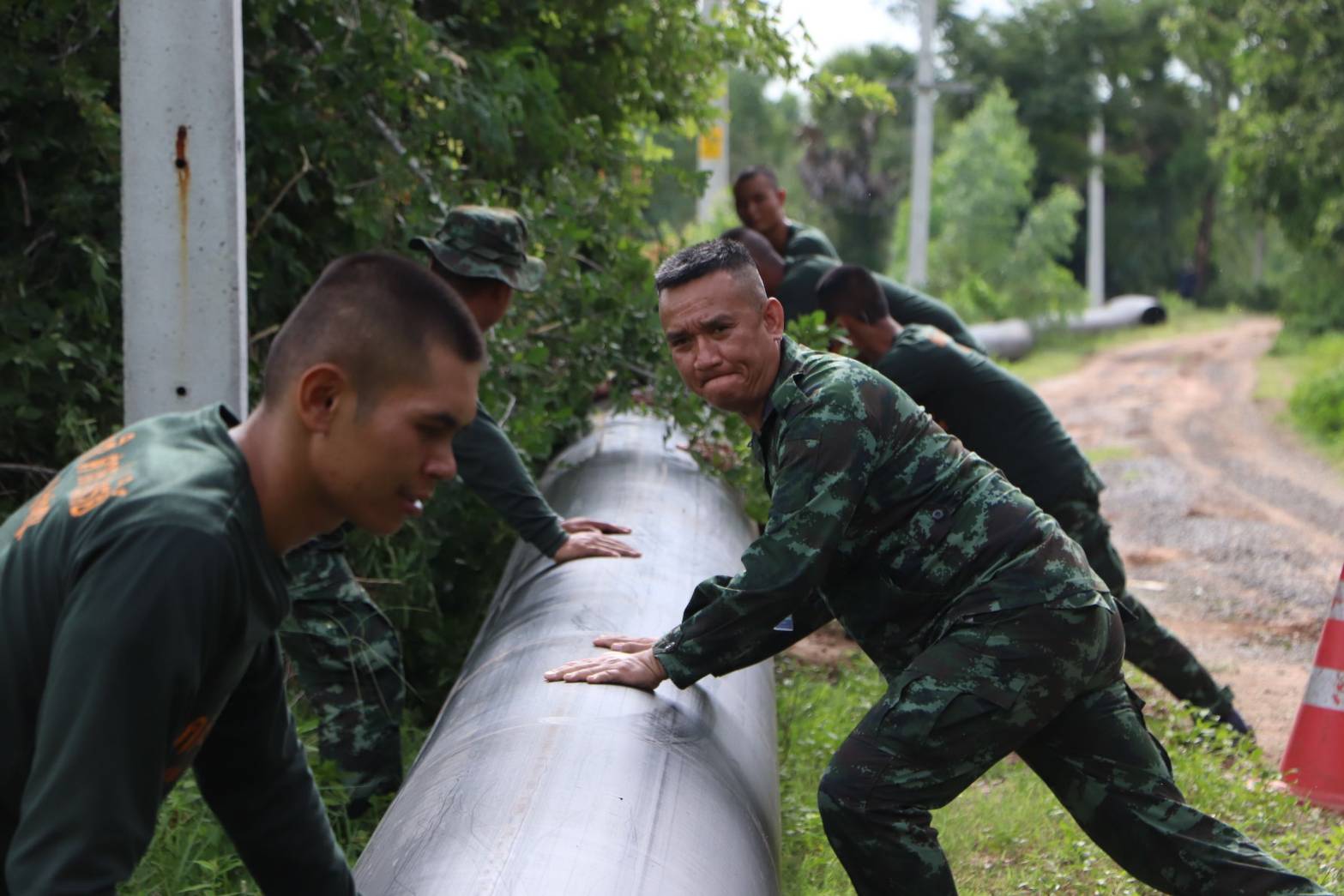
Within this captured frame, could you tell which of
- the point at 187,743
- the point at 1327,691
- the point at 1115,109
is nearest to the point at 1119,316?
the point at 1115,109

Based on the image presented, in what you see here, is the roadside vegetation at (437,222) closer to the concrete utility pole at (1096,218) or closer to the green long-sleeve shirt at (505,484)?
the green long-sleeve shirt at (505,484)

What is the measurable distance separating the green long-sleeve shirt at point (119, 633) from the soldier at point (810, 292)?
16.1 feet

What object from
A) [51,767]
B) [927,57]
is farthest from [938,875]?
[927,57]

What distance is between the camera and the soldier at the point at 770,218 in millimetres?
7664

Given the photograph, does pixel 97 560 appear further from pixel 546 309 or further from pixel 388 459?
pixel 546 309

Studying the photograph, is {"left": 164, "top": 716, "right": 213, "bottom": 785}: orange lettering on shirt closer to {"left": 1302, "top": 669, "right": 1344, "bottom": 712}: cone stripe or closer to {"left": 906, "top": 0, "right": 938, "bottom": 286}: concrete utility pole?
{"left": 1302, "top": 669, "right": 1344, "bottom": 712}: cone stripe

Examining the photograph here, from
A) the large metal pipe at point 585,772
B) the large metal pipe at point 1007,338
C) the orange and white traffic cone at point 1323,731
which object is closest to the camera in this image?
the large metal pipe at point 585,772

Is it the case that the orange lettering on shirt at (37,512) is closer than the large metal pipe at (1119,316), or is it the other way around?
the orange lettering on shirt at (37,512)

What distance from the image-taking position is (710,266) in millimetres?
3379

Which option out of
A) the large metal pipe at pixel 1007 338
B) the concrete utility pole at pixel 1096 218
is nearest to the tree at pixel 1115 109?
the concrete utility pole at pixel 1096 218

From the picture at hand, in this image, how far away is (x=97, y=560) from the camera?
5.48 ft

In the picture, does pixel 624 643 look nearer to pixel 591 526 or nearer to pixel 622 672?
pixel 622 672

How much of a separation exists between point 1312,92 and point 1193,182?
29.8 metres

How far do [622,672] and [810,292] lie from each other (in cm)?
374
